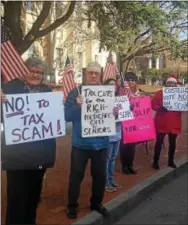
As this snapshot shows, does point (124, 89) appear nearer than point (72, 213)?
No

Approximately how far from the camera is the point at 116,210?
5.98 m

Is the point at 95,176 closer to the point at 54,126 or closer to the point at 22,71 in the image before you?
the point at 54,126

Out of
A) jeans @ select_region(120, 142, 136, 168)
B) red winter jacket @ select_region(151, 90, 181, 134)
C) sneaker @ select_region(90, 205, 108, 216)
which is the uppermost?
red winter jacket @ select_region(151, 90, 181, 134)

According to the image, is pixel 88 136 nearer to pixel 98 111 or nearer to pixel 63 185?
pixel 98 111

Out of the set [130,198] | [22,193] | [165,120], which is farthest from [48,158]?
[165,120]

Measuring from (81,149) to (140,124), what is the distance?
246 cm

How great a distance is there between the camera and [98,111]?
215 inches

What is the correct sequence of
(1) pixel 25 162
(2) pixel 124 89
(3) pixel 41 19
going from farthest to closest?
(3) pixel 41 19, (2) pixel 124 89, (1) pixel 25 162

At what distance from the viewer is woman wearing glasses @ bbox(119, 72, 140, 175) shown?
742cm

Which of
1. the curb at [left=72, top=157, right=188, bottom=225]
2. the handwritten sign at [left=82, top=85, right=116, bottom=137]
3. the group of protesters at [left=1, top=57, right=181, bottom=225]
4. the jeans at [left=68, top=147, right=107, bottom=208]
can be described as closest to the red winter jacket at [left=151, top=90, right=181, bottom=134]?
the curb at [left=72, top=157, right=188, bottom=225]

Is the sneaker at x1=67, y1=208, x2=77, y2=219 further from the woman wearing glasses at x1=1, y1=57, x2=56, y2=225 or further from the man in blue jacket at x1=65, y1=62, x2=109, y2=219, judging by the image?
the woman wearing glasses at x1=1, y1=57, x2=56, y2=225

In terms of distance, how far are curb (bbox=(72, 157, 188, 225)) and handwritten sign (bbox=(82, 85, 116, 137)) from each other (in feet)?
3.13

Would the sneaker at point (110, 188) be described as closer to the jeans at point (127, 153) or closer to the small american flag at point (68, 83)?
the jeans at point (127, 153)

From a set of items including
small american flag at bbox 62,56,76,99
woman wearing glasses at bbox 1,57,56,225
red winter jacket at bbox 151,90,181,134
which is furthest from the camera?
red winter jacket at bbox 151,90,181,134
